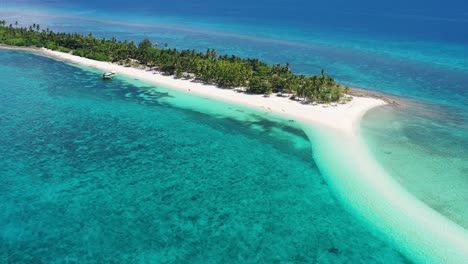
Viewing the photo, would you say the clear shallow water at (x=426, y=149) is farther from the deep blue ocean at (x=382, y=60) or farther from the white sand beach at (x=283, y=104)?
the white sand beach at (x=283, y=104)

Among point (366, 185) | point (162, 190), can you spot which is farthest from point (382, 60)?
point (162, 190)

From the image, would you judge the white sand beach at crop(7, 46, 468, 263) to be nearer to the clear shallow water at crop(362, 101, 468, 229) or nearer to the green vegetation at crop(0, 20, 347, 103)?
the clear shallow water at crop(362, 101, 468, 229)

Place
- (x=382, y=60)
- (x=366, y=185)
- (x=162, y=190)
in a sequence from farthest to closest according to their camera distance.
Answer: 1. (x=382, y=60)
2. (x=366, y=185)
3. (x=162, y=190)

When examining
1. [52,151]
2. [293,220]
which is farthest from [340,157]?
[52,151]

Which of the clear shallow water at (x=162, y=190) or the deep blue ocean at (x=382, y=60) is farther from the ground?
the deep blue ocean at (x=382, y=60)

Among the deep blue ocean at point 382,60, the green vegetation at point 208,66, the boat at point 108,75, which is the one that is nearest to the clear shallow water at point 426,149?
the deep blue ocean at point 382,60

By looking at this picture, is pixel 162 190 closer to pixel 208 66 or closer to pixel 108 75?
pixel 208 66

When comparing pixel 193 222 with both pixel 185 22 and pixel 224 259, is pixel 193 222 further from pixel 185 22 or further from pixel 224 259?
pixel 185 22
